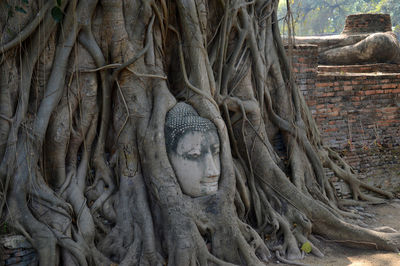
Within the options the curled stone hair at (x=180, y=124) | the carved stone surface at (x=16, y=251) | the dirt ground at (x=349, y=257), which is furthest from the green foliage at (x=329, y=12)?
the carved stone surface at (x=16, y=251)

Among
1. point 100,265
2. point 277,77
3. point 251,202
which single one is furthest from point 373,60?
point 100,265

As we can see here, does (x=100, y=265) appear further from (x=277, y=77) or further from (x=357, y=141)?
(x=357, y=141)

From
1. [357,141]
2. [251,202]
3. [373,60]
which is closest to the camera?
[251,202]

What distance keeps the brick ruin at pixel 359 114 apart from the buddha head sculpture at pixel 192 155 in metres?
2.83

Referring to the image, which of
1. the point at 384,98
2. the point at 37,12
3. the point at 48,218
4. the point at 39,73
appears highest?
the point at 37,12

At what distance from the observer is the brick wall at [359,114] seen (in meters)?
7.08

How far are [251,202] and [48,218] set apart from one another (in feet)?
7.01

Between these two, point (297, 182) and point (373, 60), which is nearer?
point (297, 182)

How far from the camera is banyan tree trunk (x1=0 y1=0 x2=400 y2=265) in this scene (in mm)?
4227

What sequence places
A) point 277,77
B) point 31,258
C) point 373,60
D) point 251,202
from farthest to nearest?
point 373,60 < point 277,77 < point 251,202 < point 31,258

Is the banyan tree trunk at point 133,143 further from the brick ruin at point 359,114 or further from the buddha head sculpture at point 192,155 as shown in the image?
the brick ruin at point 359,114

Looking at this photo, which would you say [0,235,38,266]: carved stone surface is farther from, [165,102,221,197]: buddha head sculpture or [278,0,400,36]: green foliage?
[278,0,400,36]: green foliage

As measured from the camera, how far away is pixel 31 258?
159 inches

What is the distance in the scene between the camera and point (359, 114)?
7.49 metres
